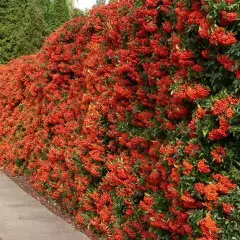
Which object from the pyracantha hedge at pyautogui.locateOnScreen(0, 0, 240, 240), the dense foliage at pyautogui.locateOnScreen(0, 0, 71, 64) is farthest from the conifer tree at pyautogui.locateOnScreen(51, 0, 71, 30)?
the pyracantha hedge at pyautogui.locateOnScreen(0, 0, 240, 240)

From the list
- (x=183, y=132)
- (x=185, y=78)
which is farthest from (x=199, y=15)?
(x=183, y=132)

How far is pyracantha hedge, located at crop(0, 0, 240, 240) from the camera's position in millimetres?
3402

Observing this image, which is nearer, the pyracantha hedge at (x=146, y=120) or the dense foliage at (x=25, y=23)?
the pyracantha hedge at (x=146, y=120)

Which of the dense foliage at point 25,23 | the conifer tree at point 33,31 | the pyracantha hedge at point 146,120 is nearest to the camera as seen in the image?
the pyracantha hedge at point 146,120

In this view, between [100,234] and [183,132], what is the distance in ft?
9.12

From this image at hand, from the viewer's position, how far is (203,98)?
11.9ft

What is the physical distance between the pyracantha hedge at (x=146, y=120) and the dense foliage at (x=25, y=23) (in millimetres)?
10027

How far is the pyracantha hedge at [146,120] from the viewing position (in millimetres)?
3402

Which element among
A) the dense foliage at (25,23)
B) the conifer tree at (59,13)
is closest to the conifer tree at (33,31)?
the dense foliage at (25,23)

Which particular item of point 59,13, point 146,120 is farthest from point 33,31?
point 146,120

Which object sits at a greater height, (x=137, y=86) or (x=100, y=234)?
(x=137, y=86)

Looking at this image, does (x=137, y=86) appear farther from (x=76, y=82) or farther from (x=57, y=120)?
(x=57, y=120)

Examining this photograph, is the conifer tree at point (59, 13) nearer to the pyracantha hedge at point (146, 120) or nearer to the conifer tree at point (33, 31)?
the conifer tree at point (33, 31)

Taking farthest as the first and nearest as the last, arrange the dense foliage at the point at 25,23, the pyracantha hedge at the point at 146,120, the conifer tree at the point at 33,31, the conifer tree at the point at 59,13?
the conifer tree at the point at 59,13
the dense foliage at the point at 25,23
the conifer tree at the point at 33,31
the pyracantha hedge at the point at 146,120
